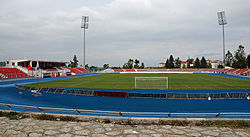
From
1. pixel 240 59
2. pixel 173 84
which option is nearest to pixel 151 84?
pixel 173 84

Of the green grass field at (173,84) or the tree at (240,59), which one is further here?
the tree at (240,59)

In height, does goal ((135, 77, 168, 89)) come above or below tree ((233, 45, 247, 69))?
below

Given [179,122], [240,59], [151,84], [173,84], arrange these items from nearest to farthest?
[179,122], [151,84], [173,84], [240,59]

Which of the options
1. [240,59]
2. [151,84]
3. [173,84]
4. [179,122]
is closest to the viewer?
[179,122]

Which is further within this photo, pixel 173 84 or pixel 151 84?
pixel 173 84

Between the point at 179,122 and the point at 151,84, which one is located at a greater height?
the point at 179,122

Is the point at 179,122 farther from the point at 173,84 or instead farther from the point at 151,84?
the point at 173,84

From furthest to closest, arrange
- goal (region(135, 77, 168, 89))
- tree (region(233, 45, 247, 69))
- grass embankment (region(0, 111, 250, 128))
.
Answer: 1. tree (region(233, 45, 247, 69))
2. goal (region(135, 77, 168, 89))
3. grass embankment (region(0, 111, 250, 128))

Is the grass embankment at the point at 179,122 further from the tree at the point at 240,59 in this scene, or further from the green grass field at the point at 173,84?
the tree at the point at 240,59

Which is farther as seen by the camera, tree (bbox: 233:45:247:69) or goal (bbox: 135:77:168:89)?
tree (bbox: 233:45:247:69)

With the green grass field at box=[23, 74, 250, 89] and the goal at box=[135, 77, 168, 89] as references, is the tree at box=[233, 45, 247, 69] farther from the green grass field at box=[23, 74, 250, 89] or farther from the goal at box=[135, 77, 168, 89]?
the goal at box=[135, 77, 168, 89]

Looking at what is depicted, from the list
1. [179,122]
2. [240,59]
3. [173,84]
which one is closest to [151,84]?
[173,84]

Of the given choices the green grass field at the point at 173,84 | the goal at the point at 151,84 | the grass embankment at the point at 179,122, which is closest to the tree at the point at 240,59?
the green grass field at the point at 173,84

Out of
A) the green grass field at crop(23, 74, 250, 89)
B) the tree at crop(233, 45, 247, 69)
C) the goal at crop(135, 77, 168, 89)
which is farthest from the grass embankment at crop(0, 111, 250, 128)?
the tree at crop(233, 45, 247, 69)
